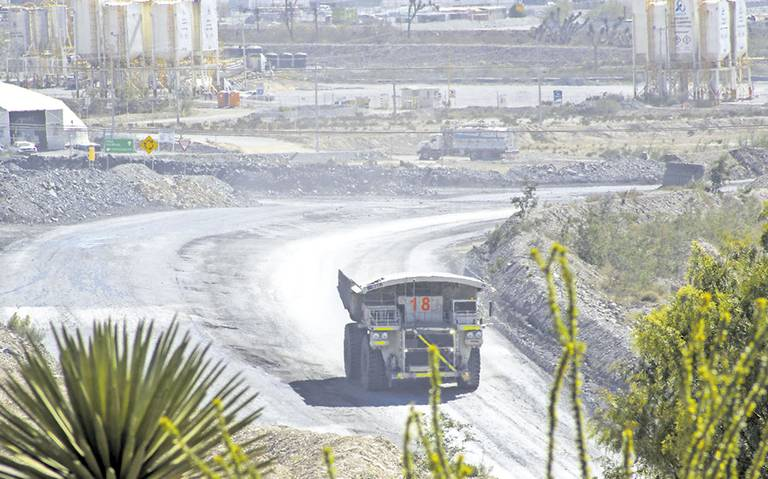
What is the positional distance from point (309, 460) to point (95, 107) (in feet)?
256

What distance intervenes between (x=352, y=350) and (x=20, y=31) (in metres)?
94.2

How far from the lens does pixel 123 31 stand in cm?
9062

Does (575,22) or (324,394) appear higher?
(575,22)

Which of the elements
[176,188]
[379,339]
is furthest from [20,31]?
[379,339]

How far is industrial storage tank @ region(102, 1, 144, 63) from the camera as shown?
8931 cm

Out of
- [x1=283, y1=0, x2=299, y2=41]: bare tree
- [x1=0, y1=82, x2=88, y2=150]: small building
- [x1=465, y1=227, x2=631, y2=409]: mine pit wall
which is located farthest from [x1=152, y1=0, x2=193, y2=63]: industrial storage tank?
[x1=283, y1=0, x2=299, y2=41]: bare tree

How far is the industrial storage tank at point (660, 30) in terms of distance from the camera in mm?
84000

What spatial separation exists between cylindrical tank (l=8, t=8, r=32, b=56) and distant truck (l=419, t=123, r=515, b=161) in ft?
169

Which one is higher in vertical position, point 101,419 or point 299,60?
point 299,60

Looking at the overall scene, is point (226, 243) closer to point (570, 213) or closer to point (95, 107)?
point (570, 213)

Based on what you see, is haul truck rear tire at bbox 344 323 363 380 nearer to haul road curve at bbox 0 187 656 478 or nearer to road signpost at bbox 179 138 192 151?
haul road curve at bbox 0 187 656 478

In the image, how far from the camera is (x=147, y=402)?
9.14 meters

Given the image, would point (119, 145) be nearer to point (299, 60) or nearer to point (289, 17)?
point (299, 60)

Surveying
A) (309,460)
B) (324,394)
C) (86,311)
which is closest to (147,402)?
(309,460)
